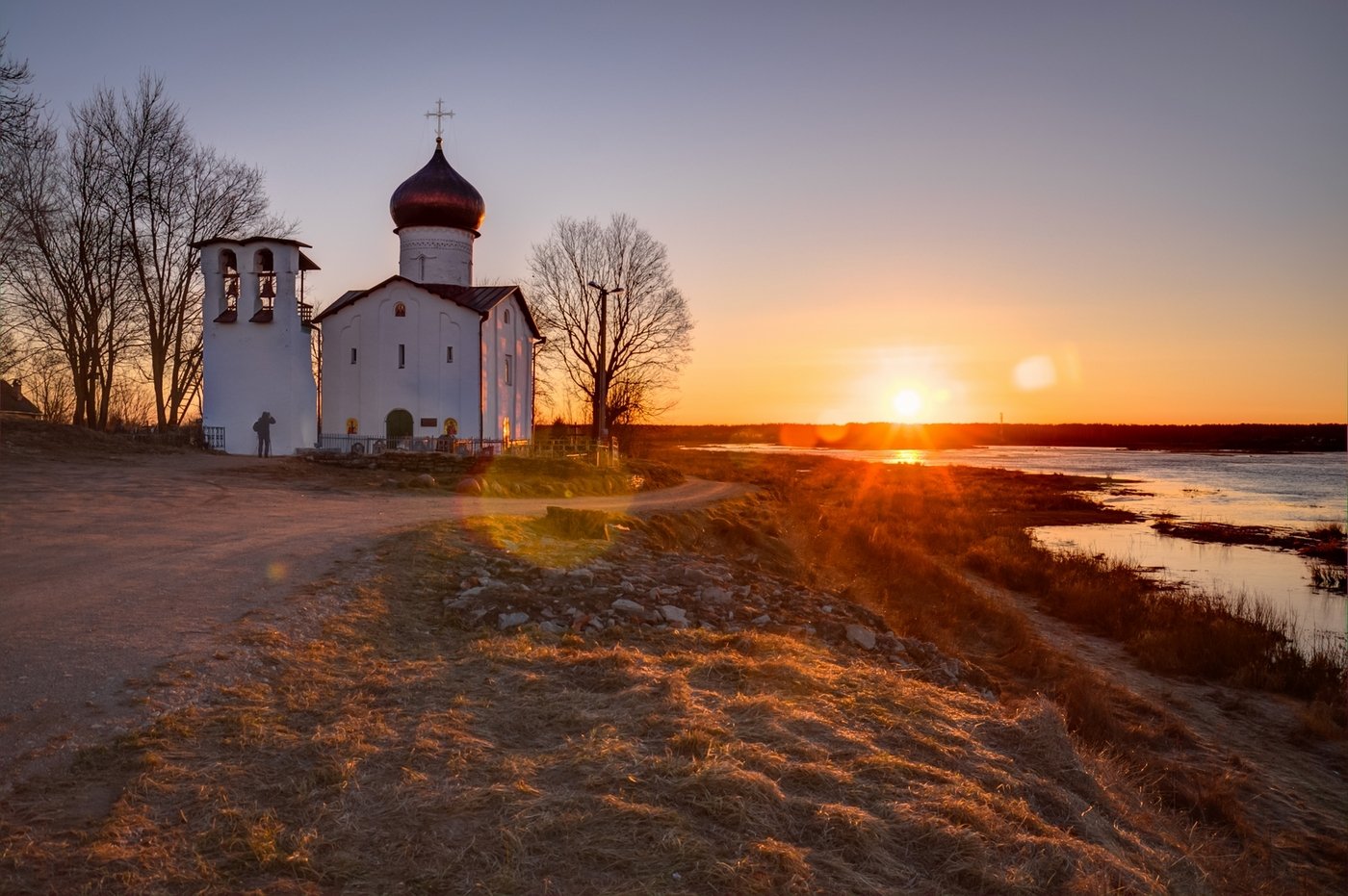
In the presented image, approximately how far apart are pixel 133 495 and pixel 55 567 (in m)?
6.58

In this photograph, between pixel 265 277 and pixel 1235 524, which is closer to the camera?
pixel 265 277

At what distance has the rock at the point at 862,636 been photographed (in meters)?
9.69

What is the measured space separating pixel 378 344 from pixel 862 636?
24309 millimetres

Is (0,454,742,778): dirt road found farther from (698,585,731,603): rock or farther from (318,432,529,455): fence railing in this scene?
(318,432,529,455): fence railing

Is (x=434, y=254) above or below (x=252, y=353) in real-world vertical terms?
above

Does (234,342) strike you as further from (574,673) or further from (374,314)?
(574,673)

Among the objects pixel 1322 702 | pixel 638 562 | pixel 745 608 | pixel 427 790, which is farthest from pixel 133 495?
pixel 1322 702

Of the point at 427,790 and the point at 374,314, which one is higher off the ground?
the point at 374,314

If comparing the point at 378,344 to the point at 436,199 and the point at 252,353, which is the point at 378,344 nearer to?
the point at 252,353

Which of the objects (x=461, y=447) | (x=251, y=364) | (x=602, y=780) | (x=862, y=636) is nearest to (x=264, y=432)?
(x=251, y=364)

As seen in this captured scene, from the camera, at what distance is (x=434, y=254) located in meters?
32.3

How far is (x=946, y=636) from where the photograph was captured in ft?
43.1

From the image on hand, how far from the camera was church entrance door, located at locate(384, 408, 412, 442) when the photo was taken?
29516 millimetres

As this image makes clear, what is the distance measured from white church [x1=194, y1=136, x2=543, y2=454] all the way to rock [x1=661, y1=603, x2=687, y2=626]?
1896 cm
